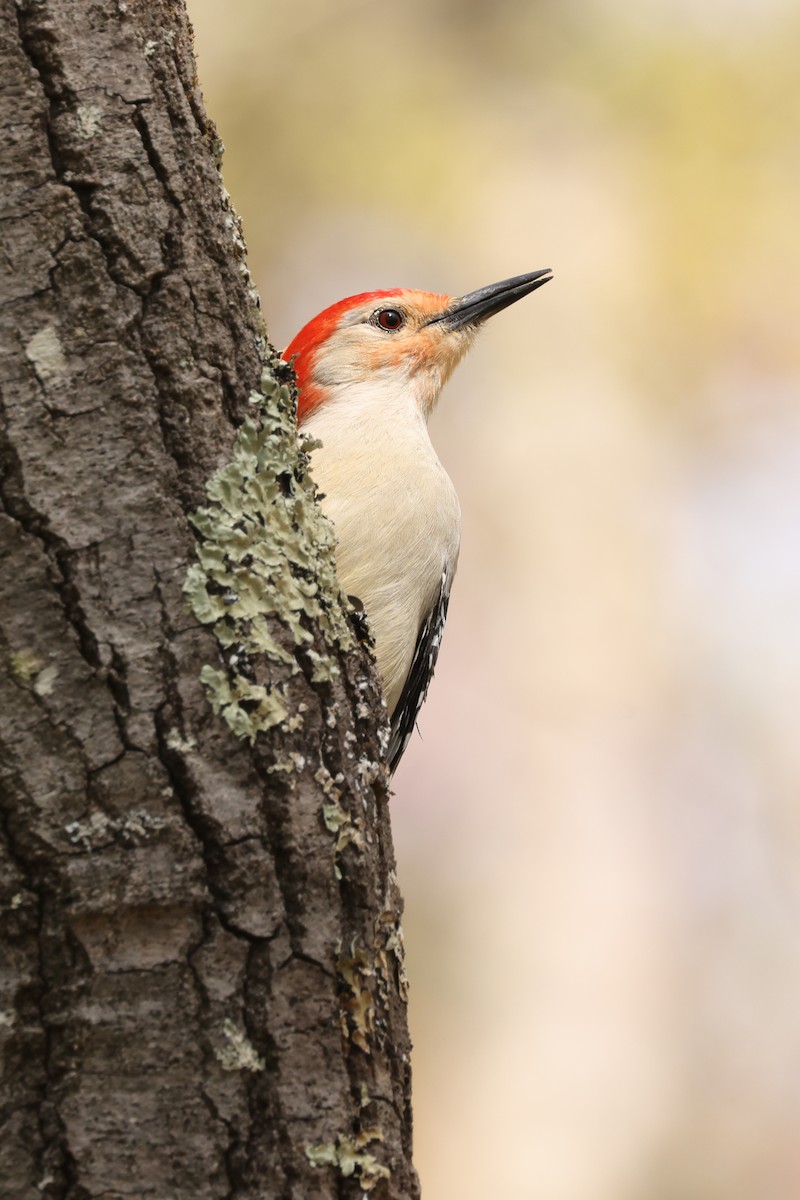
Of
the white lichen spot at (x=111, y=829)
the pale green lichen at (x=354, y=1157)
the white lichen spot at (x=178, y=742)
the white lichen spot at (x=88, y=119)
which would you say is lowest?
the pale green lichen at (x=354, y=1157)

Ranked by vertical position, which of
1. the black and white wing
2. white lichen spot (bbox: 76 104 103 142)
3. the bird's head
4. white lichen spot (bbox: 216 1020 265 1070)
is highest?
the bird's head

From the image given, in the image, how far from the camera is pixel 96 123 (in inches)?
75.0

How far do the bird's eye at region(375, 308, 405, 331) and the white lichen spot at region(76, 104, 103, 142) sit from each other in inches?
132

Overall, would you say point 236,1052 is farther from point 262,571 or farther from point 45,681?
point 262,571

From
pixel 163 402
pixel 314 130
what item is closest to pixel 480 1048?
pixel 314 130

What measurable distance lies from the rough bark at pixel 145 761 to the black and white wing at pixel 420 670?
7.62 feet

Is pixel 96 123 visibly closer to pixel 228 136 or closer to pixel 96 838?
pixel 96 838

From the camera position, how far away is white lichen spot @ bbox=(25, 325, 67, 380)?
5.96 ft

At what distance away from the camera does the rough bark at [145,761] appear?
→ 67.4 inches

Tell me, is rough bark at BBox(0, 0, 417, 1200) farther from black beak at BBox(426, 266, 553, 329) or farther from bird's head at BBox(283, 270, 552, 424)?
black beak at BBox(426, 266, 553, 329)

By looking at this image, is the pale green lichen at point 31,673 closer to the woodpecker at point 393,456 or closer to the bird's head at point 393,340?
the woodpecker at point 393,456

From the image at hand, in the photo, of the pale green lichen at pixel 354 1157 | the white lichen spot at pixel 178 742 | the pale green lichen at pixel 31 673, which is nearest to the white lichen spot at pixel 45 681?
the pale green lichen at pixel 31 673

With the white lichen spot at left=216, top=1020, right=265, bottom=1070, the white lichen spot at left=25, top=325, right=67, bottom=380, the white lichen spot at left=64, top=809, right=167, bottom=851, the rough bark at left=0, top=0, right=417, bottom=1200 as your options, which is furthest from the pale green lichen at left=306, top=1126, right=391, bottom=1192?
the white lichen spot at left=25, top=325, right=67, bottom=380

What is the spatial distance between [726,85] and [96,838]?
7280 mm
